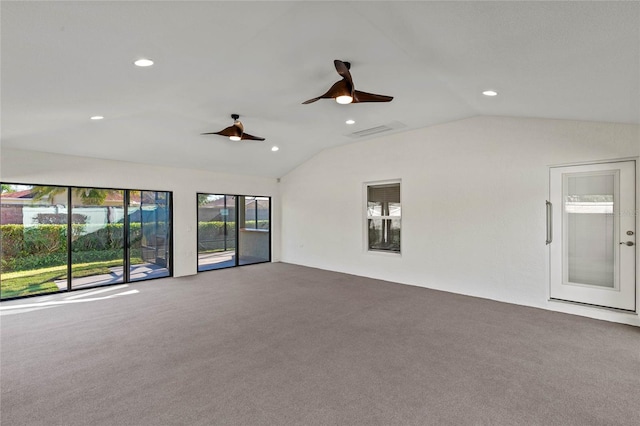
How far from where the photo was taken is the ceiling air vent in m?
5.64

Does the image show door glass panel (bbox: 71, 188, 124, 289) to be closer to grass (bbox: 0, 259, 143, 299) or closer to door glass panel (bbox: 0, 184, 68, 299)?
grass (bbox: 0, 259, 143, 299)

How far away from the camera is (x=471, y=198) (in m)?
5.22

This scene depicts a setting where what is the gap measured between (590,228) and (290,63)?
4492 mm

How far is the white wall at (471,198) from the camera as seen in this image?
439 cm

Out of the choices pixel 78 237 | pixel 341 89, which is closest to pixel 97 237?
pixel 78 237

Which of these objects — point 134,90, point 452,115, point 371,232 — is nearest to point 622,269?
point 452,115

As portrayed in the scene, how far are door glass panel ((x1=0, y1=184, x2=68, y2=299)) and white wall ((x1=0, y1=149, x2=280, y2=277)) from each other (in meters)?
0.29

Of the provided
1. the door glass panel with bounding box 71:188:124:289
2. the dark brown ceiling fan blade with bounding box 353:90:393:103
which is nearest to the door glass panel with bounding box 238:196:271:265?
the door glass panel with bounding box 71:188:124:289

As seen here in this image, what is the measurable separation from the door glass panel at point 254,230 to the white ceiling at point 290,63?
3491mm

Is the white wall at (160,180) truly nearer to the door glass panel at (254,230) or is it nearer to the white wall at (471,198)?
the door glass panel at (254,230)

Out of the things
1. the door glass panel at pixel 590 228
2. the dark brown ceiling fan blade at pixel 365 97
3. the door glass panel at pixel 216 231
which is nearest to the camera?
the dark brown ceiling fan blade at pixel 365 97

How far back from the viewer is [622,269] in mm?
3961

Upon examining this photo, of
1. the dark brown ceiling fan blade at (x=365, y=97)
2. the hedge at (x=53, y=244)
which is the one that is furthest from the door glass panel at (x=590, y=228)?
the hedge at (x=53, y=244)

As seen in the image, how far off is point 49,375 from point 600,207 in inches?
254
